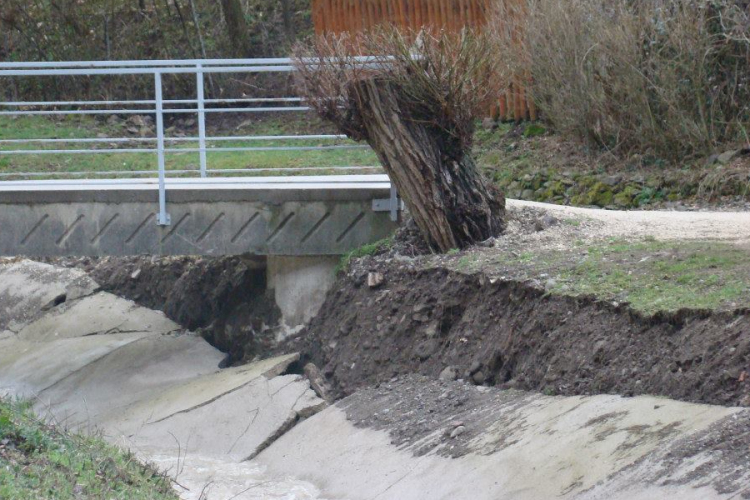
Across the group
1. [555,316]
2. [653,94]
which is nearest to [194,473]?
[555,316]

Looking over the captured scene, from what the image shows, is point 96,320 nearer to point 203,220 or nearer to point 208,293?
point 208,293

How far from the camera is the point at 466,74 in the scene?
853 cm

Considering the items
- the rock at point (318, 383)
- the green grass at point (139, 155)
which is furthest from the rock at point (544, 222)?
the green grass at point (139, 155)

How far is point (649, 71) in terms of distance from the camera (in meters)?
11.8

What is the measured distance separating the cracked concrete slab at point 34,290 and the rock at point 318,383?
4.24 m

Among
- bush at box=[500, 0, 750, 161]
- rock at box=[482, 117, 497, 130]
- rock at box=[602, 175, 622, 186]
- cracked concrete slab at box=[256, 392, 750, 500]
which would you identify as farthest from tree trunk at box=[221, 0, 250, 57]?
cracked concrete slab at box=[256, 392, 750, 500]

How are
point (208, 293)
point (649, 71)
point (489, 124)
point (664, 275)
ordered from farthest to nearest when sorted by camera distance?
point (489, 124)
point (649, 71)
point (208, 293)
point (664, 275)

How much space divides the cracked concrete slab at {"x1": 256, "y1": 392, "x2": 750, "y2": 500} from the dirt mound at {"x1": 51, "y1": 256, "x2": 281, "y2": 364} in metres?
2.96

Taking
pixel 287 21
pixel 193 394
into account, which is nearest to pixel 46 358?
pixel 193 394

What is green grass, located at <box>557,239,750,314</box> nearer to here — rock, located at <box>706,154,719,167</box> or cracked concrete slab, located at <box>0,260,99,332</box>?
rock, located at <box>706,154,719,167</box>

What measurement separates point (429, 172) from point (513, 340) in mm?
2041

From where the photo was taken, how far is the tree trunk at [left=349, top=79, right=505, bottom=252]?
8727 millimetres

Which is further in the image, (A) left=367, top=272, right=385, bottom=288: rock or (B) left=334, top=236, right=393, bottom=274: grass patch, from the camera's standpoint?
(B) left=334, top=236, right=393, bottom=274: grass patch

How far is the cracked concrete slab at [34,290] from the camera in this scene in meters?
12.0
